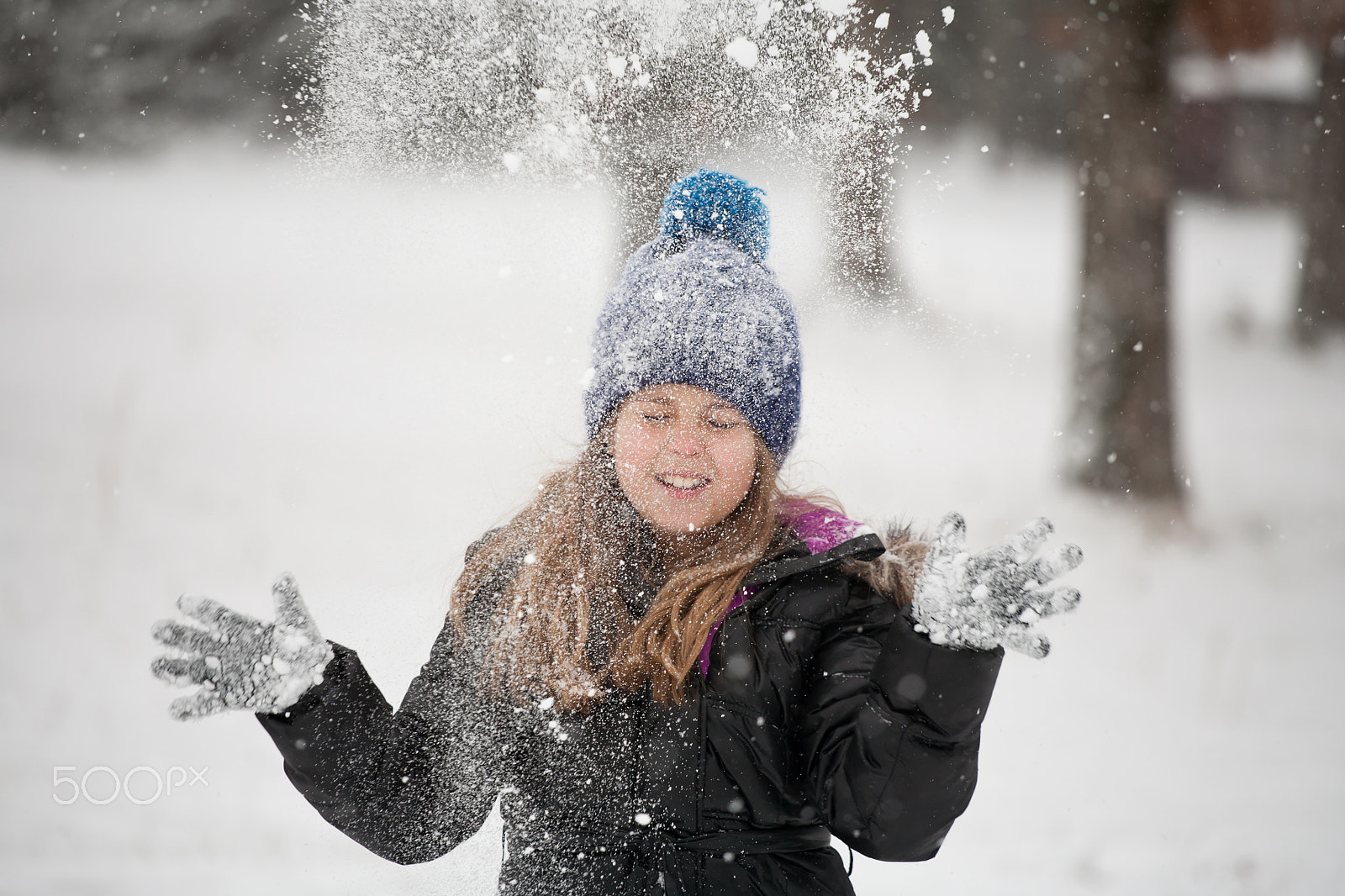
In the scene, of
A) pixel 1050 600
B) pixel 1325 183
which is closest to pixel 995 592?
pixel 1050 600

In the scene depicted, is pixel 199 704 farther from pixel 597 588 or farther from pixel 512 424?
pixel 512 424

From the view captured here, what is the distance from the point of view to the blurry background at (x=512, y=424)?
7.77ft

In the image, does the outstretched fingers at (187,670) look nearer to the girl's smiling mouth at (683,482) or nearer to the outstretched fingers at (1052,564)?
the girl's smiling mouth at (683,482)

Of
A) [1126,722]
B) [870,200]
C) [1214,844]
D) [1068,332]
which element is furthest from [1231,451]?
[870,200]

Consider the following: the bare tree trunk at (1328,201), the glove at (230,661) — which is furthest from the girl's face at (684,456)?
the bare tree trunk at (1328,201)

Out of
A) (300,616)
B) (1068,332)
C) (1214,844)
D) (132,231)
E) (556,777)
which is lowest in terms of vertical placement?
(1214,844)

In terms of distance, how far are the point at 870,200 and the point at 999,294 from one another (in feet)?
11.6

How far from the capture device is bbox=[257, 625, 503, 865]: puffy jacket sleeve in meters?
1.27

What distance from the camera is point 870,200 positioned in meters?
2.25

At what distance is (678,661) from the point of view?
1276 mm

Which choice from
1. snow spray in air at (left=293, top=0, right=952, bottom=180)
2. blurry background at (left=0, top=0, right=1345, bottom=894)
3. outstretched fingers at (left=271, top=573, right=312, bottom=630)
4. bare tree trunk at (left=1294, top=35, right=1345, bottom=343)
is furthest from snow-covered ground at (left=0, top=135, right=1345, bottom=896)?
bare tree trunk at (left=1294, top=35, right=1345, bottom=343)

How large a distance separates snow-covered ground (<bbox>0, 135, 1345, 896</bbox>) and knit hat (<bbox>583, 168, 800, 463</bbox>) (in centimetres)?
37

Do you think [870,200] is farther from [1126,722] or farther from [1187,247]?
[1187,247]

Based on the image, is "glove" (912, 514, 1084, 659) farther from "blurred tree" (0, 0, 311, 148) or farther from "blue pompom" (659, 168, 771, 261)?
"blurred tree" (0, 0, 311, 148)
